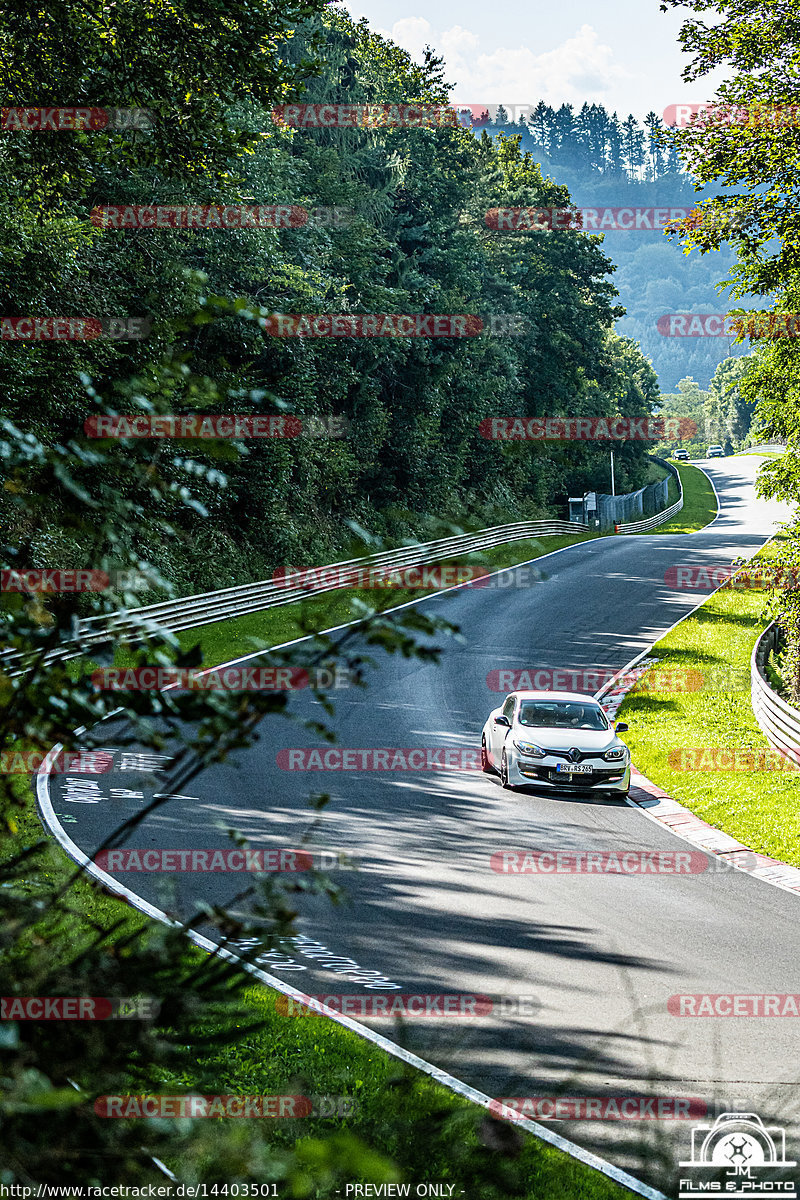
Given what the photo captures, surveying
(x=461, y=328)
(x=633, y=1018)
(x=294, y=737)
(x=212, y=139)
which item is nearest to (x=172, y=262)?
(x=212, y=139)

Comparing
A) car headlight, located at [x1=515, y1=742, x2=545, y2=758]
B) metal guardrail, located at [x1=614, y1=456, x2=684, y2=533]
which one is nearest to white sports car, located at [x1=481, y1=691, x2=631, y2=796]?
car headlight, located at [x1=515, y1=742, x2=545, y2=758]

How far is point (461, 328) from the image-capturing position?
45.6m

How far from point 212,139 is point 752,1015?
12.5 m

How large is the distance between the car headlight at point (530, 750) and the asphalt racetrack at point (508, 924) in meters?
0.70

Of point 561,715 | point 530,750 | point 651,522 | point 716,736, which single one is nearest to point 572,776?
point 530,750

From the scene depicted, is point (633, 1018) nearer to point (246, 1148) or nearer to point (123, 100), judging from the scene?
point (246, 1148)

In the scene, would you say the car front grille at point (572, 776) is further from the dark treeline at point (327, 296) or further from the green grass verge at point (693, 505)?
the green grass verge at point (693, 505)

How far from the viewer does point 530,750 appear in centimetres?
1520

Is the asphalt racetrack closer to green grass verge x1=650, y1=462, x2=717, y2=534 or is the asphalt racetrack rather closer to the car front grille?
the car front grille

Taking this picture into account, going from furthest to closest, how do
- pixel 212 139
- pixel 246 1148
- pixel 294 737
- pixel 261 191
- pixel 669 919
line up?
1. pixel 261 191
2. pixel 294 737
3. pixel 212 139
4. pixel 669 919
5. pixel 246 1148

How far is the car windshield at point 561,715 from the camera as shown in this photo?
15859 mm

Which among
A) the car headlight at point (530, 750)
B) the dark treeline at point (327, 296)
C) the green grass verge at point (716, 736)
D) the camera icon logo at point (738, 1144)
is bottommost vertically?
the green grass verge at point (716, 736)

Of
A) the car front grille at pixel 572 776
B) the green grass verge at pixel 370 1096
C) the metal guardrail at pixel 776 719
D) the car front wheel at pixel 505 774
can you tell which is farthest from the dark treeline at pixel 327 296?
the metal guardrail at pixel 776 719

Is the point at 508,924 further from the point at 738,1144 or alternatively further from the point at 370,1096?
the point at 738,1144
